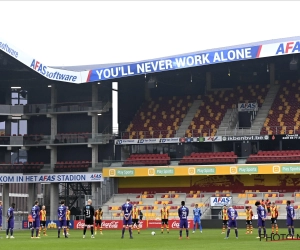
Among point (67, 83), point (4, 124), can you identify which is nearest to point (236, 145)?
point (67, 83)

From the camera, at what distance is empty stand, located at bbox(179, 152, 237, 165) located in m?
62.0

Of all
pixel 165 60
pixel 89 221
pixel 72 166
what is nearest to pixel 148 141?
pixel 72 166

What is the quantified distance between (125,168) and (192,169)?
6240mm

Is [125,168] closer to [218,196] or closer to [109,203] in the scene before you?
[109,203]

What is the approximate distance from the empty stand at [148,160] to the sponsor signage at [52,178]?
122 inches

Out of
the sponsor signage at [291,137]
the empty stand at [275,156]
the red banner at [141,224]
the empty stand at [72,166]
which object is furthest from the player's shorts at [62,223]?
the empty stand at [72,166]

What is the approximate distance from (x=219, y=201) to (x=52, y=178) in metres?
17.1

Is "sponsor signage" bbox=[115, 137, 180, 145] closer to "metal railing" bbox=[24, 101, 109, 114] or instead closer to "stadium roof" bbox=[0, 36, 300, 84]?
"metal railing" bbox=[24, 101, 109, 114]

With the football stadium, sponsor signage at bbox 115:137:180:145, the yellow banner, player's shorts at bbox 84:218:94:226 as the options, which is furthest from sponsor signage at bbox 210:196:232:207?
player's shorts at bbox 84:218:94:226

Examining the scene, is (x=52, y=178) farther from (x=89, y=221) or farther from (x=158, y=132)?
(x=89, y=221)

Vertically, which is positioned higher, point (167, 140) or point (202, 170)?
point (167, 140)

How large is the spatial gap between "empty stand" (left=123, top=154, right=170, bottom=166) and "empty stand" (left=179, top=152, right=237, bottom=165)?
1597mm

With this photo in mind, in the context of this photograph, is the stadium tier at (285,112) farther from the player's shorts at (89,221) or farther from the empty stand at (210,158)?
the player's shorts at (89,221)

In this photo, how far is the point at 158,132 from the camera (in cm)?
6806
